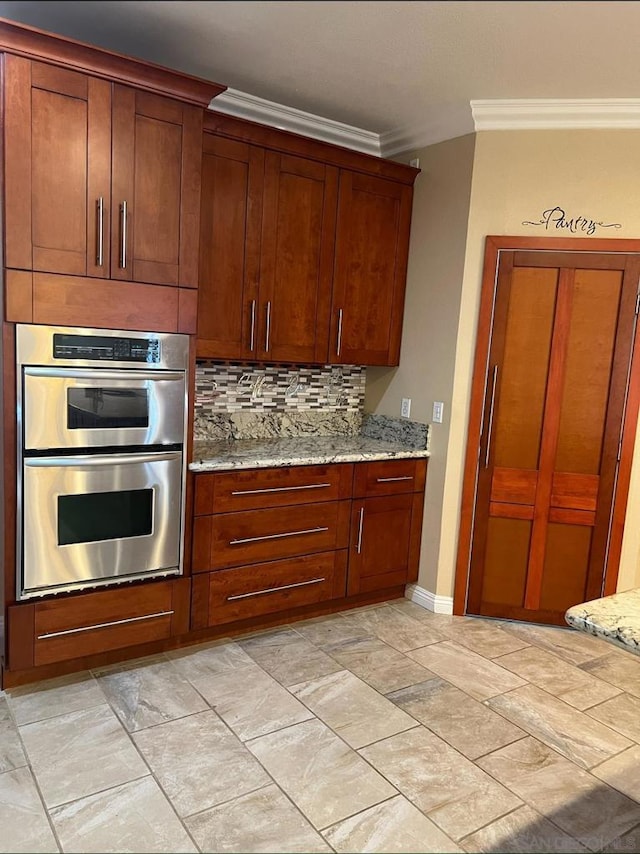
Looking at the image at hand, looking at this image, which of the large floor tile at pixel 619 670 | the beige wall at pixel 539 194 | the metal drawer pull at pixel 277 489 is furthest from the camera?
the beige wall at pixel 539 194

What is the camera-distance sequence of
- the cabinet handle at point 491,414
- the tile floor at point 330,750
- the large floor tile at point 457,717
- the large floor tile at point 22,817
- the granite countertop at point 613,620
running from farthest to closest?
the cabinet handle at point 491,414, the large floor tile at point 457,717, the tile floor at point 330,750, the large floor tile at point 22,817, the granite countertop at point 613,620

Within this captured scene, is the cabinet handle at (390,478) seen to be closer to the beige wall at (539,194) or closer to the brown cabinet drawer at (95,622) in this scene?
the beige wall at (539,194)

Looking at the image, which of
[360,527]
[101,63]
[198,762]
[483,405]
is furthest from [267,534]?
[101,63]

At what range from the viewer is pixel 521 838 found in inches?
73.7

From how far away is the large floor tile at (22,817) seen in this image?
1.76 m

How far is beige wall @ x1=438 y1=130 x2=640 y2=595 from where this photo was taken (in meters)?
3.07

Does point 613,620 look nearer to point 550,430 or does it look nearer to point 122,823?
point 122,823

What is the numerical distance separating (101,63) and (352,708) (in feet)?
8.80

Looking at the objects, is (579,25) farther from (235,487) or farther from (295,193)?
(235,487)

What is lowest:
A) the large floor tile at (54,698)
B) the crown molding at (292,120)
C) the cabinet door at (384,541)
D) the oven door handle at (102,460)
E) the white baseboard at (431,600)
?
the large floor tile at (54,698)

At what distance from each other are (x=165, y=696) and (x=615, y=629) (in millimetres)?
1829

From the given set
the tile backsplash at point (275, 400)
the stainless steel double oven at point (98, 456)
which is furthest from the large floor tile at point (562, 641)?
the stainless steel double oven at point (98, 456)

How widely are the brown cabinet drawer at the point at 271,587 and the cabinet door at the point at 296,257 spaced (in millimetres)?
1067

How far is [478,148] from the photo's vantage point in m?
3.21
